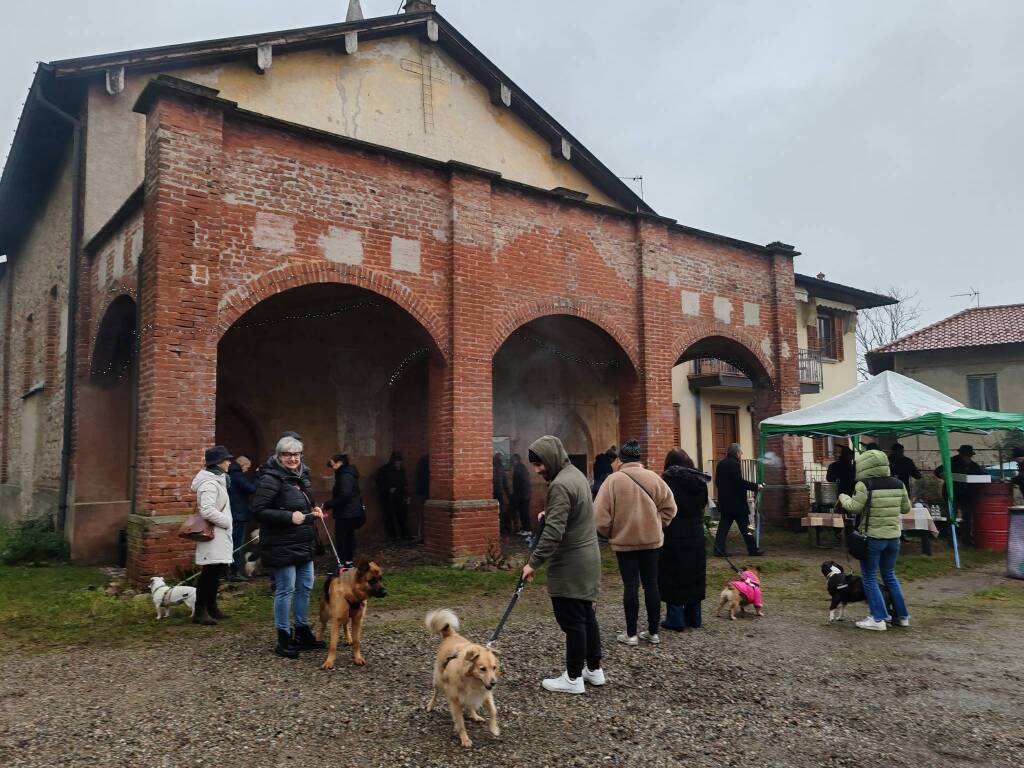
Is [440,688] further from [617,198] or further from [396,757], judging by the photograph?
[617,198]

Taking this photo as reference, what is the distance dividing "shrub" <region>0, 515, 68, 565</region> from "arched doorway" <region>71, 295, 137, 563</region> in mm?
323

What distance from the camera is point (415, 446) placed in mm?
13305

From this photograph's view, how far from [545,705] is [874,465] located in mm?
4030

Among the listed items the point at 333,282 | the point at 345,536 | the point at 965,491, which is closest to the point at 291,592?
the point at 345,536

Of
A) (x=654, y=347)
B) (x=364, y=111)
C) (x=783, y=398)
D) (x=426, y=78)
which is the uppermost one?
(x=426, y=78)

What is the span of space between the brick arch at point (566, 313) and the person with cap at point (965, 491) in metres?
5.83

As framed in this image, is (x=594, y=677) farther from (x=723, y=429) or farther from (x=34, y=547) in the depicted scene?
(x=723, y=429)

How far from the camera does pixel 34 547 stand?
10352 millimetres

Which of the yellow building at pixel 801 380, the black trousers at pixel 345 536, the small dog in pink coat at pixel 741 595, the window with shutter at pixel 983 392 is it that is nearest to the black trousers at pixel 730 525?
the small dog in pink coat at pixel 741 595

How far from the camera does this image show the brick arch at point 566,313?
10.7 meters

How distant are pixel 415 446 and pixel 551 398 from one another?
361cm

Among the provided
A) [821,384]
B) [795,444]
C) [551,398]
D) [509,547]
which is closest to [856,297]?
[821,384]

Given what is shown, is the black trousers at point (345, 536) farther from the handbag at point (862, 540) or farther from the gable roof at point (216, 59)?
the gable roof at point (216, 59)

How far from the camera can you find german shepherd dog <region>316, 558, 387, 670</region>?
520cm
